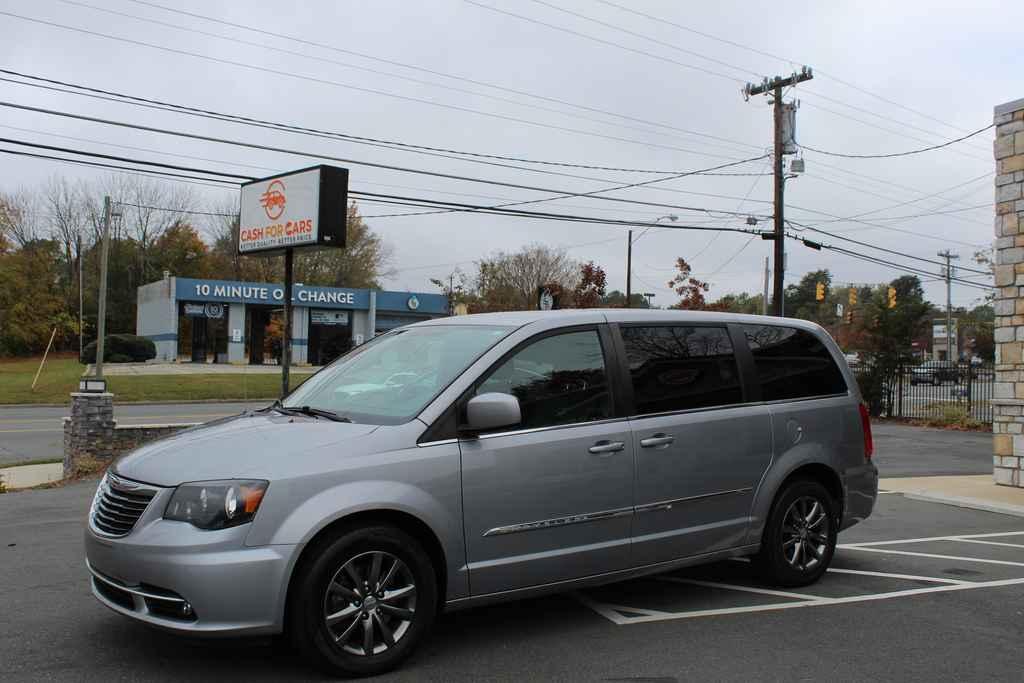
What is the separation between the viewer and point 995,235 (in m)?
12.6

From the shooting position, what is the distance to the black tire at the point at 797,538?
5.93 meters

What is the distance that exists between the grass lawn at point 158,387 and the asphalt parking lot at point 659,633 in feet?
79.4

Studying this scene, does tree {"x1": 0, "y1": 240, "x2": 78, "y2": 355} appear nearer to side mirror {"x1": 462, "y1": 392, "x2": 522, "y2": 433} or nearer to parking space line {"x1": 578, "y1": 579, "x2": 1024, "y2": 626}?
parking space line {"x1": 578, "y1": 579, "x2": 1024, "y2": 626}

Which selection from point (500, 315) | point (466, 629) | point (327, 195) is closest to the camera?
point (466, 629)

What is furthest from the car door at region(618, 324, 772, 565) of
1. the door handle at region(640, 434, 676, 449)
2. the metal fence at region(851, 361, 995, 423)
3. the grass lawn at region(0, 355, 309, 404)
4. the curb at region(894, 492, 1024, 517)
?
the grass lawn at region(0, 355, 309, 404)

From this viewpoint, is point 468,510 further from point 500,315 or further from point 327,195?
point 327,195

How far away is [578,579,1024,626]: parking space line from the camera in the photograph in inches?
209

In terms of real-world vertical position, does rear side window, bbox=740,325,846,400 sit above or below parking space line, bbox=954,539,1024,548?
above

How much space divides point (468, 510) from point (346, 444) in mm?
712

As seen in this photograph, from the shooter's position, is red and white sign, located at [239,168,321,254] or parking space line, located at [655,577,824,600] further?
A: red and white sign, located at [239,168,321,254]

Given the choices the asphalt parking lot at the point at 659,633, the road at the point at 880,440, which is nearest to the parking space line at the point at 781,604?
the asphalt parking lot at the point at 659,633

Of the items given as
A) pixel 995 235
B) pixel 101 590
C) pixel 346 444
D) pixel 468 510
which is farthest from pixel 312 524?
pixel 995 235

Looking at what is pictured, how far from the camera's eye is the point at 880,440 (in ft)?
71.4

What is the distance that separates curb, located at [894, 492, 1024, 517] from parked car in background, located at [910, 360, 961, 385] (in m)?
18.3
